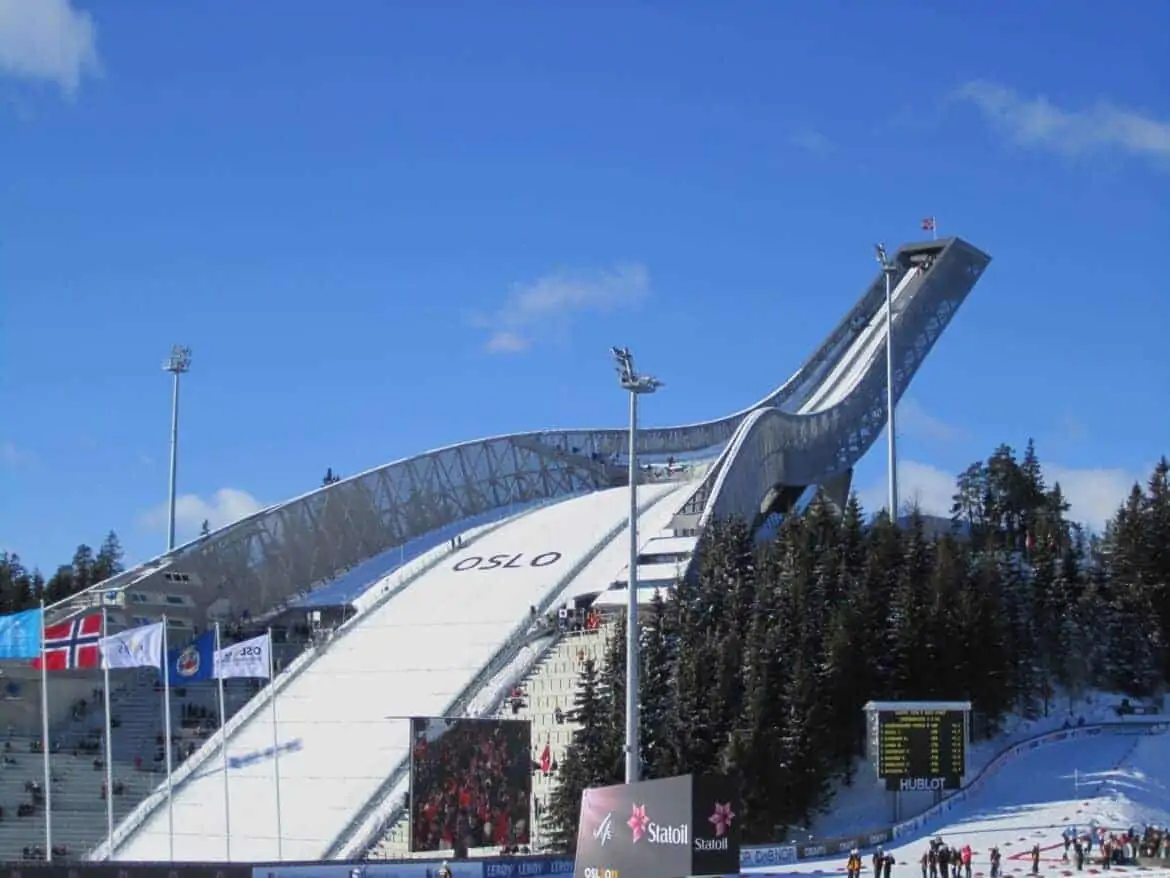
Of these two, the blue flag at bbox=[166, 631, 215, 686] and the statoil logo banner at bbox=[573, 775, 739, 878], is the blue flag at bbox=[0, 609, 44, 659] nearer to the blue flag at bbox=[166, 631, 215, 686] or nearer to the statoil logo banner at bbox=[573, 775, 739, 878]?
the blue flag at bbox=[166, 631, 215, 686]

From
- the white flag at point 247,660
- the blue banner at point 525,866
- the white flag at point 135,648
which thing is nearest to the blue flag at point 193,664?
the white flag at point 247,660

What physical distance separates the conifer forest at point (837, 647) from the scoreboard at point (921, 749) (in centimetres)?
273

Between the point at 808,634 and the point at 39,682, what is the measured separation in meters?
21.8

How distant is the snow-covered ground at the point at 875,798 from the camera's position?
120 feet

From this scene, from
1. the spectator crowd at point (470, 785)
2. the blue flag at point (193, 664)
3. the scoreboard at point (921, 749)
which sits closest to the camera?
the spectator crowd at point (470, 785)

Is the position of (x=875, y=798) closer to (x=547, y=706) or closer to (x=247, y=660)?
(x=547, y=706)

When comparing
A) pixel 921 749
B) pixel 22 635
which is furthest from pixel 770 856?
pixel 22 635

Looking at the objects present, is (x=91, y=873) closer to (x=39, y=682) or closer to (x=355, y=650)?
(x=39, y=682)

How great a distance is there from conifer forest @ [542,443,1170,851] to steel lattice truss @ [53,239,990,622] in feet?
29.0

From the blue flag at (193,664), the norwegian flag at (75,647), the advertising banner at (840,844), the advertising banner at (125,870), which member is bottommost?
the advertising banner at (840,844)

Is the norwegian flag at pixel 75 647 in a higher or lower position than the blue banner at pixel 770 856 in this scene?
higher

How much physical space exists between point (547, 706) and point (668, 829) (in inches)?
1205

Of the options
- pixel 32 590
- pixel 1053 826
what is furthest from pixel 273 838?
pixel 32 590

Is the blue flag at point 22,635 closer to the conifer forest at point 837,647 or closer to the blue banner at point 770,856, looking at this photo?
the conifer forest at point 837,647
